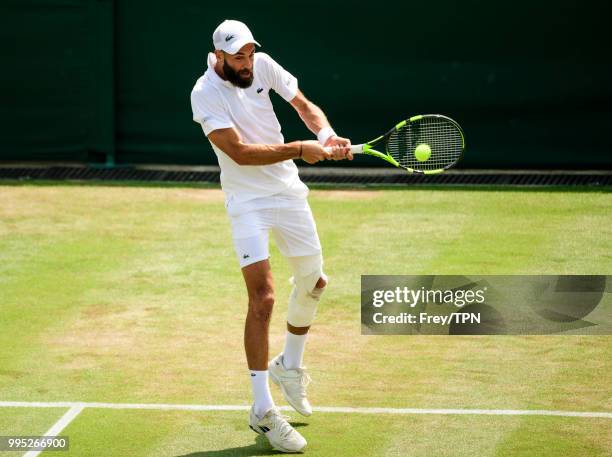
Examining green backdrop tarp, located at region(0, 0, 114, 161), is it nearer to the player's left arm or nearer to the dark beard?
the player's left arm

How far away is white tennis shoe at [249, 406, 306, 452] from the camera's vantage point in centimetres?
562

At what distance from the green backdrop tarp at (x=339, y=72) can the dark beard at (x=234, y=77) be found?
21.9ft

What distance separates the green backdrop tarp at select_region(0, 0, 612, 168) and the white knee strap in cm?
653

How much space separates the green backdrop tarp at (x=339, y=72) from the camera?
12484 mm

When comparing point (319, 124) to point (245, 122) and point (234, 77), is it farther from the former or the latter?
point (234, 77)

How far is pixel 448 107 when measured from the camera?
12.6 metres

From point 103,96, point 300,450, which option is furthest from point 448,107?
point 300,450

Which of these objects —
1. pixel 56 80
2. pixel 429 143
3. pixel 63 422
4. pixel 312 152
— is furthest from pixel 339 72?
pixel 63 422

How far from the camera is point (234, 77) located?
6.04 m

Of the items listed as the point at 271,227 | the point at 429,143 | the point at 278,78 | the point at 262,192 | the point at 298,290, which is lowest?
the point at 298,290

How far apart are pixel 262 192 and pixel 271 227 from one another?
0.19 metres

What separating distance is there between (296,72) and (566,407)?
23.7ft

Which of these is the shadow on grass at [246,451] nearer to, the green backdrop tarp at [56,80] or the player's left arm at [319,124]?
the player's left arm at [319,124]

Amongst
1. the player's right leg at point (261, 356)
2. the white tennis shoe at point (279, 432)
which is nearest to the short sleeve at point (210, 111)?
the player's right leg at point (261, 356)
